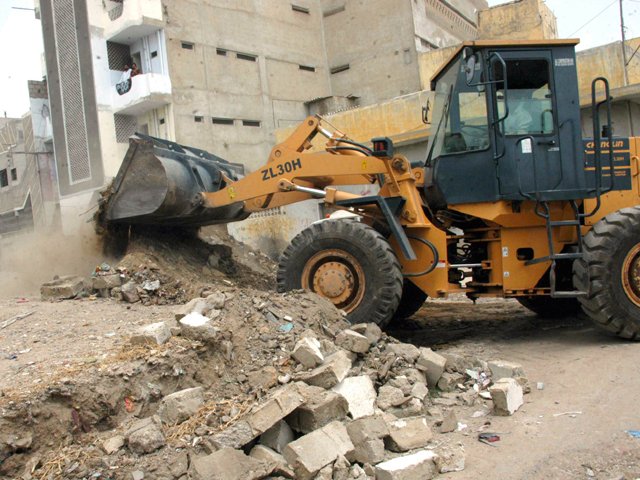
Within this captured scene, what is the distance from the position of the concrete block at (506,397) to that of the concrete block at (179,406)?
216 centimetres

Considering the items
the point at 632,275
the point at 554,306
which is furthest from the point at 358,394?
the point at 554,306

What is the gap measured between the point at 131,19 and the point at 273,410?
21.4 m

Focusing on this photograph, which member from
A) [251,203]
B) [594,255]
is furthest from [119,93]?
[594,255]

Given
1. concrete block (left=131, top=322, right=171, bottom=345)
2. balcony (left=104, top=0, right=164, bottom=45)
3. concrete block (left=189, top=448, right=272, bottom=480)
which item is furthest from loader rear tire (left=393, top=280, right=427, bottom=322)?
balcony (left=104, top=0, right=164, bottom=45)

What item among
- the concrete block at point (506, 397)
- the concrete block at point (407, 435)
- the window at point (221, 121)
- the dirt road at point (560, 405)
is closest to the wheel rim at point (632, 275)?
the dirt road at point (560, 405)

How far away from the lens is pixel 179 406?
3740 millimetres

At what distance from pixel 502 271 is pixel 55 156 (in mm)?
22240

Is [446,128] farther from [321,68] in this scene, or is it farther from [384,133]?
[321,68]

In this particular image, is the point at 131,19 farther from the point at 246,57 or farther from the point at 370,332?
the point at 370,332

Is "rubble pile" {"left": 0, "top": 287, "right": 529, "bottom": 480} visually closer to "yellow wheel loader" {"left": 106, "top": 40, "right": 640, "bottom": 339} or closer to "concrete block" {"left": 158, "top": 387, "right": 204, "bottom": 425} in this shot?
"concrete block" {"left": 158, "top": 387, "right": 204, "bottom": 425}

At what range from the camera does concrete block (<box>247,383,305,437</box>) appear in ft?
11.7

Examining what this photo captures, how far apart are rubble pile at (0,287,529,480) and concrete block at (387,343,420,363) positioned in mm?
15

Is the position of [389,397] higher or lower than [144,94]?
lower

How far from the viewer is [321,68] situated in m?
29.5
